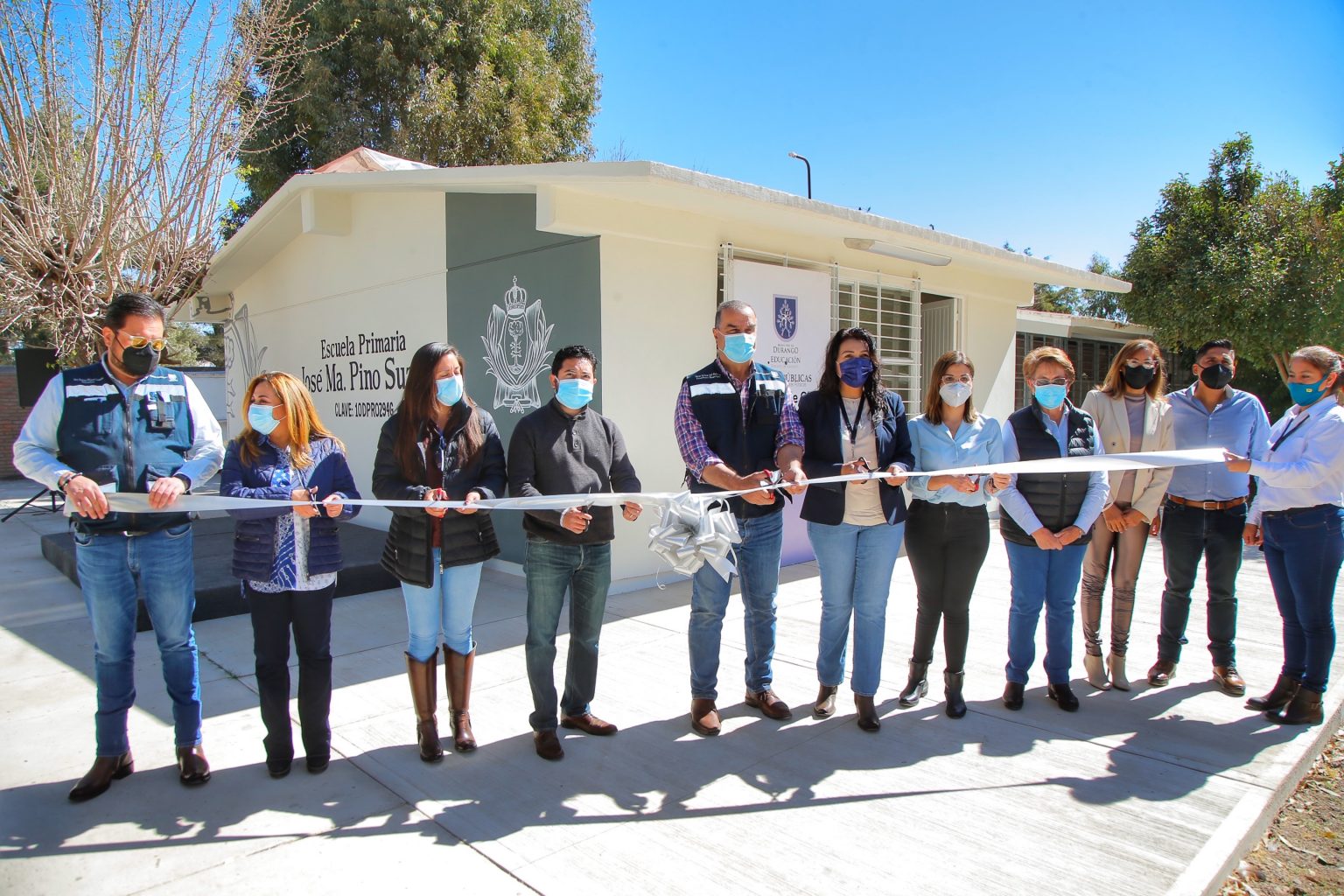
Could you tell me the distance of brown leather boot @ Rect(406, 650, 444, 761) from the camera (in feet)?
11.2

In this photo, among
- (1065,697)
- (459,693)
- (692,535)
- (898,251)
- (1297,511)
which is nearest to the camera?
(692,535)

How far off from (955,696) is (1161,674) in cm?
136

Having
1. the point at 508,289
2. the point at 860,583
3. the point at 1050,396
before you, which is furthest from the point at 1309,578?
A: the point at 508,289

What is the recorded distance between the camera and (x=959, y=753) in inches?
139

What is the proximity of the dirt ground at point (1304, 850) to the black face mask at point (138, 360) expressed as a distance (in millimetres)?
4410

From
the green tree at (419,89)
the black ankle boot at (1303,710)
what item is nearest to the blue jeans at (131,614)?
the black ankle boot at (1303,710)

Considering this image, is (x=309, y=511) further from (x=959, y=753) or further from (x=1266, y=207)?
(x=1266, y=207)

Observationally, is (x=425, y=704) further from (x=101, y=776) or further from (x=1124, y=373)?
(x=1124, y=373)

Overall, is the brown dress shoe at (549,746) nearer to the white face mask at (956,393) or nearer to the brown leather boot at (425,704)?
the brown leather boot at (425,704)

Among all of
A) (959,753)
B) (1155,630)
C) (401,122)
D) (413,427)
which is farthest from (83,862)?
(401,122)

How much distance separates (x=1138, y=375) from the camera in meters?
4.24

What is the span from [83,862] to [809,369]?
6400 mm

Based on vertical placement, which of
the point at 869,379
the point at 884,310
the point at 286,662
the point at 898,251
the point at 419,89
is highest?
the point at 419,89

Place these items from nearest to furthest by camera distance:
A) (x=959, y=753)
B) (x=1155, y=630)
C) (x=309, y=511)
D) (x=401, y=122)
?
(x=309, y=511) → (x=959, y=753) → (x=1155, y=630) → (x=401, y=122)
